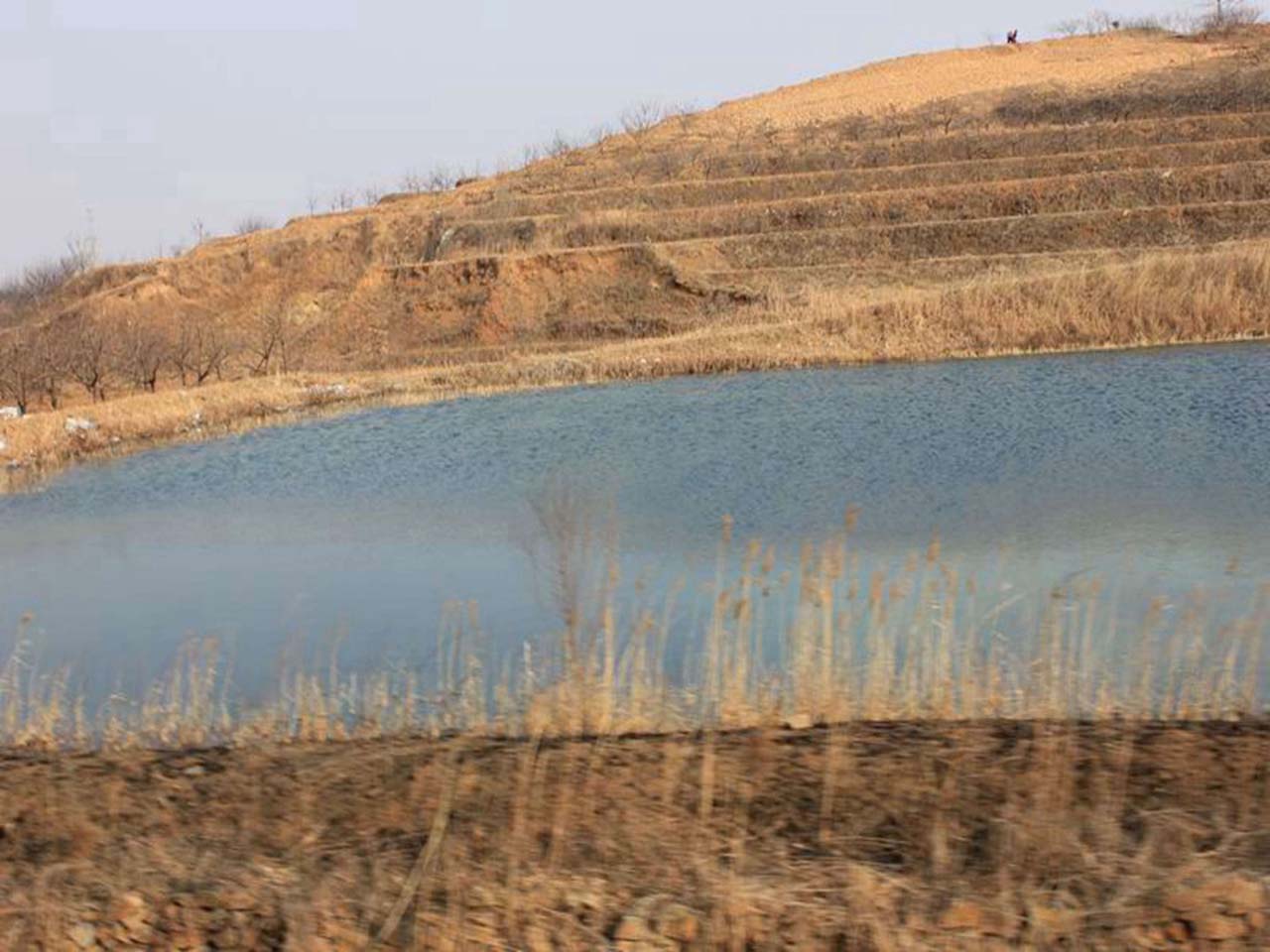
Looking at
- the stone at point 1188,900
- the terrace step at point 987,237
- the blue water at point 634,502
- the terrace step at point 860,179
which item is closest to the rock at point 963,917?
the stone at point 1188,900

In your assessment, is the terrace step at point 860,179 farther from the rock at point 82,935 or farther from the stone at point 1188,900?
the rock at point 82,935

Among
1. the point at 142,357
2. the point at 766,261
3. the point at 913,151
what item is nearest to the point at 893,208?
the point at 766,261

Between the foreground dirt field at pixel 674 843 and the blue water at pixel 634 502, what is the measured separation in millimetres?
3554

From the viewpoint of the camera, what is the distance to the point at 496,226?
53156 mm

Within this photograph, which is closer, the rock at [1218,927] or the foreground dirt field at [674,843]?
the rock at [1218,927]

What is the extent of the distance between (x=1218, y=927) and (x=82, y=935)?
135 inches

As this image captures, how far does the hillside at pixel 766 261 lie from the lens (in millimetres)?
32062

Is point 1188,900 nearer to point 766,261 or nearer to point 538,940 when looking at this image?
point 538,940

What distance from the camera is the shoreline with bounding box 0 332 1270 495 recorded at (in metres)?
26.1

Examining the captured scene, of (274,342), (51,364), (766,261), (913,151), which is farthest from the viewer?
(913,151)

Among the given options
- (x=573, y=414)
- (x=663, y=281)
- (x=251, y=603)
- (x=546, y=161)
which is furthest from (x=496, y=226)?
(x=251, y=603)

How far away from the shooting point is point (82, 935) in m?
4.43

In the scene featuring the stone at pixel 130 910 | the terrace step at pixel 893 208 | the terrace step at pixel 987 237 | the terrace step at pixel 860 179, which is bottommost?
the stone at pixel 130 910

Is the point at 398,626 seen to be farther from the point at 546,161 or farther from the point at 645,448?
the point at 546,161
